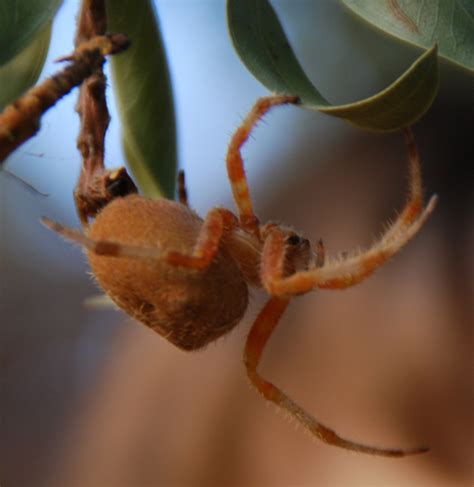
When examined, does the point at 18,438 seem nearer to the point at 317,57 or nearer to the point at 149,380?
the point at 149,380

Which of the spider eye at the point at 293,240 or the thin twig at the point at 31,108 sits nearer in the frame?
the thin twig at the point at 31,108

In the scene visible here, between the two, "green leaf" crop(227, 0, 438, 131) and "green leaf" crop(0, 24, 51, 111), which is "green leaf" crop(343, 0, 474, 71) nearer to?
"green leaf" crop(227, 0, 438, 131)

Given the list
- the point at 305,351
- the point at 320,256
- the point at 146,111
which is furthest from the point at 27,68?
the point at 305,351

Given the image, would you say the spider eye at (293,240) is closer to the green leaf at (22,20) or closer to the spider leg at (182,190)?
the spider leg at (182,190)

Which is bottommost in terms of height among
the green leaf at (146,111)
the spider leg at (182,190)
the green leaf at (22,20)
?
the spider leg at (182,190)

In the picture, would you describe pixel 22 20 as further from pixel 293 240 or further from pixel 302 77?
pixel 293 240

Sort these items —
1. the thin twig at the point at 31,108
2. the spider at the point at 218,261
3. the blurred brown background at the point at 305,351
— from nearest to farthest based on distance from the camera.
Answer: the thin twig at the point at 31,108
the spider at the point at 218,261
the blurred brown background at the point at 305,351

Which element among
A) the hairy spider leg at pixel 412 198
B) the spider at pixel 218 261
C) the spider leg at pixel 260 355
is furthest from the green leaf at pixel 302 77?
the spider leg at pixel 260 355

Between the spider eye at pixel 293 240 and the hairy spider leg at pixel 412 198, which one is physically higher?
the hairy spider leg at pixel 412 198
